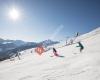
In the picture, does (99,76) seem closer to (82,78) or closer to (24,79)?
(82,78)

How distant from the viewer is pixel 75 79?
25.3ft

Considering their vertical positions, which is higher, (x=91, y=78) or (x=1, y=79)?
(x=1, y=79)

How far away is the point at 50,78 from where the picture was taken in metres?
8.97

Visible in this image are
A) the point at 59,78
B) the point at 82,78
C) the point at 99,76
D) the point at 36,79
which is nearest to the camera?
the point at 99,76

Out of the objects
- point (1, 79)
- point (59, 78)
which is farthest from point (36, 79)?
point (1, 79)

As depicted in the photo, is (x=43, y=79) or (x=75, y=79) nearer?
(x=75, y=79)

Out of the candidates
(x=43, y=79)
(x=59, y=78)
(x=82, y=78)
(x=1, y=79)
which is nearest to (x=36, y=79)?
A: (x=43, y=79)

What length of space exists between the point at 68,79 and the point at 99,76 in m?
1.71

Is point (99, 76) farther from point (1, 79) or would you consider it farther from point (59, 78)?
point (1, 79)

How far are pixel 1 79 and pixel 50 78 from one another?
5111 millimetres

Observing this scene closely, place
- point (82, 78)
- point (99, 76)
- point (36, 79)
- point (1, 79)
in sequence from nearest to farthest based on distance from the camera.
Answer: point (99, 76) < point (82, 78) < point (36, 79) < point (1, 79)

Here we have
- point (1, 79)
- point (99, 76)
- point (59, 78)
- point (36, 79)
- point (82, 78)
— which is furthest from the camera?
point (1, 79)

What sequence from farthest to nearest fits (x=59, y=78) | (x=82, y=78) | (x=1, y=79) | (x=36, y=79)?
(x=1, y=79), (x=36, y=79), (x=59, y=78), (x=82, y=78)

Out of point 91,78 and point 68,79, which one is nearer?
point 91,78
